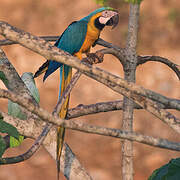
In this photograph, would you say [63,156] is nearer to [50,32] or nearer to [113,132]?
[113,132]

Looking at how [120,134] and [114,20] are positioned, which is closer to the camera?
[120,134]

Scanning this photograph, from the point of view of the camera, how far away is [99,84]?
5715 millimetres

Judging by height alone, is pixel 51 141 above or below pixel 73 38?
below

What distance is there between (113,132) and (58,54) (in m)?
0.18

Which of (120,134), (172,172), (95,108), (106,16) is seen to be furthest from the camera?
(106,16)

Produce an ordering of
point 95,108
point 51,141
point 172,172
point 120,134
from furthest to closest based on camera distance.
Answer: point 95,108 → point 51,141 → point 172,172 → point 120,134

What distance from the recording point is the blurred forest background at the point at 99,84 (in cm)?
457

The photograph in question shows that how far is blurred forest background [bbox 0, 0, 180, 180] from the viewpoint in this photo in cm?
457

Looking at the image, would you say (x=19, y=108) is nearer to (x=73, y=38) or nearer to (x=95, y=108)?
(x=95, y=108)

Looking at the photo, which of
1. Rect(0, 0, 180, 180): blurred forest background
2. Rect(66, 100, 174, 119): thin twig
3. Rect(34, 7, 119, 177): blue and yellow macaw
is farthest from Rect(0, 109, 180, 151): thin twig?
Rect(0, 0, 180, 180): blurred forest background

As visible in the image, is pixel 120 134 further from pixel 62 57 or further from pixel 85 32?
pixel 85 32

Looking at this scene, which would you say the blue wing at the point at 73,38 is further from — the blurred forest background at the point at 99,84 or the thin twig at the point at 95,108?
the blurred forest background at the point at 99,84

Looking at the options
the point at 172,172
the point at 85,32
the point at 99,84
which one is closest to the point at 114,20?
the point at 85,32

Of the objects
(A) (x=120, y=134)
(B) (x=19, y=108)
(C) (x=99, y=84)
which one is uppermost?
(C) (x=99, y=84)
